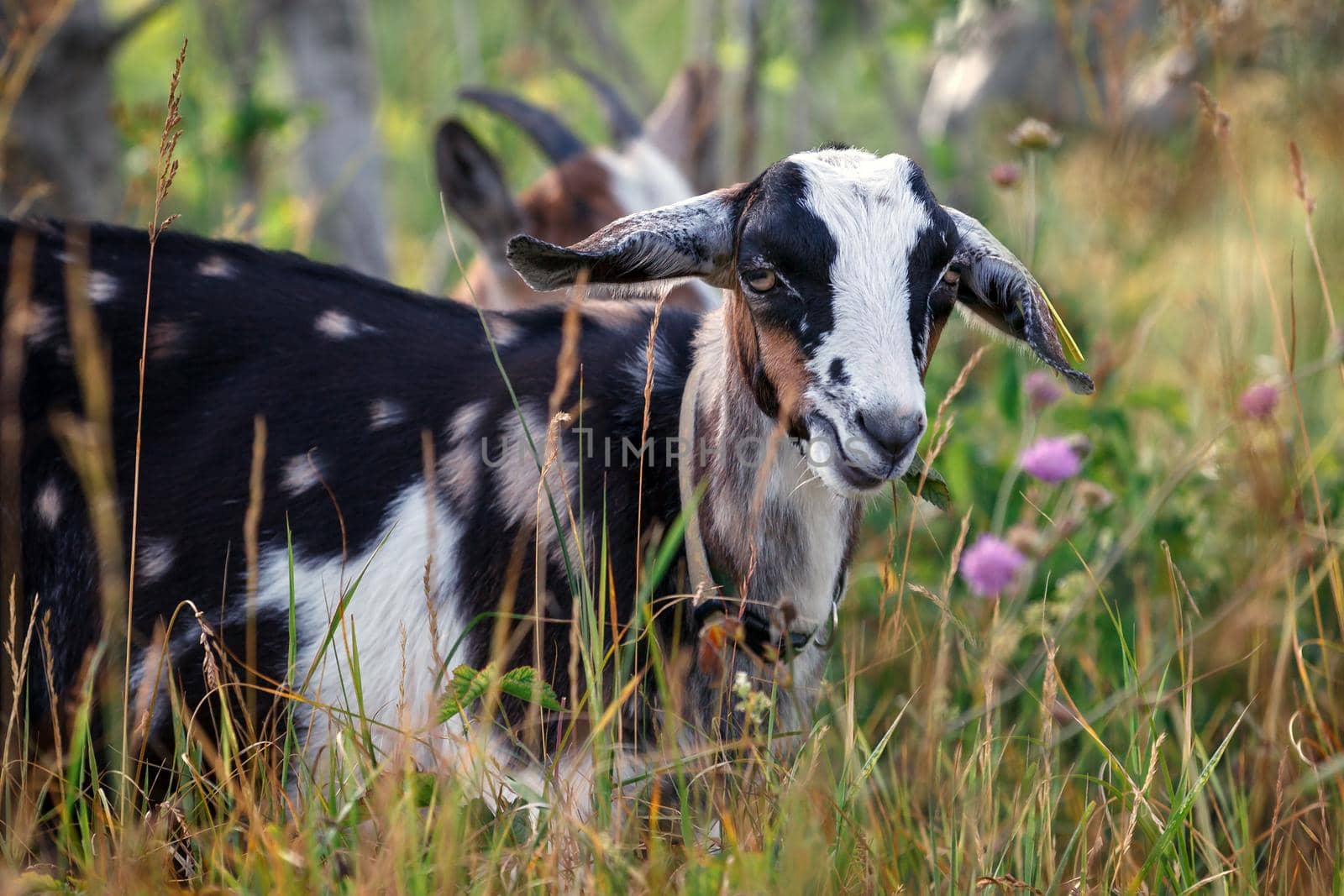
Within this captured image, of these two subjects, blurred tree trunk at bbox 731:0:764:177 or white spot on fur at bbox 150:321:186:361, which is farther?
blurred tree trunk at bbox 731:0:764:177

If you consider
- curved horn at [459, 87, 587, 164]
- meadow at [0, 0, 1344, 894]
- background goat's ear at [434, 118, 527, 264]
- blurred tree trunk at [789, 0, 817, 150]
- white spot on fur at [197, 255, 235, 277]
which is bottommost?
meadow at [0, 0, 1344, 894]

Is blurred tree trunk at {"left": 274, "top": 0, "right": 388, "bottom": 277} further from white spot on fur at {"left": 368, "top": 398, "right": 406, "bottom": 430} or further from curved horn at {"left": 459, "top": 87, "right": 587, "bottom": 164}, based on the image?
white spot on fur at {"left": 368, "top": 398, "right": 406, "bottom": 430}

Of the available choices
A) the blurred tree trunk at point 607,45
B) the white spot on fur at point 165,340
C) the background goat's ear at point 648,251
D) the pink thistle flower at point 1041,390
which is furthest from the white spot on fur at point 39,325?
the blurred tree trunk at point 607,45

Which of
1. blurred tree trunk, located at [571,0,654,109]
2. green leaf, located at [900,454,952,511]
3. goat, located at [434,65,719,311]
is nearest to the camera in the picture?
green leaf, located at [900,454,952,511]

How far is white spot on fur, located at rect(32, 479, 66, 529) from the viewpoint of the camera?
2.38m

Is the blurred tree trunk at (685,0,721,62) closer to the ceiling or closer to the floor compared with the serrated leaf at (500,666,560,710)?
closer to the ceiling

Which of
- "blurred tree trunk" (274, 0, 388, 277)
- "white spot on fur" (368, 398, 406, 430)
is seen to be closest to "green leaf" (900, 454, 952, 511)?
"white spot on fur" (368, 398, 406, 430)

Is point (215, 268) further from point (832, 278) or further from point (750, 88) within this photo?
point (750, 88)

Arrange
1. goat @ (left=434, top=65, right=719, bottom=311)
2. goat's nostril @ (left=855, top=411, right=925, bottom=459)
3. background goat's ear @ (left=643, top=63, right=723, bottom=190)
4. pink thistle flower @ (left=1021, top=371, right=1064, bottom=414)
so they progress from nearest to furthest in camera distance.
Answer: goat's nostril @ (left=855, top=411, right=925, bottom=459), pink thistle flower @ (left=1021, top=371, right=1064, bottom=414), goat @ (left=434, top=65, right=719, bottom=311), background goat's ear @ (left=643, top=63, right=723, bottom=190)

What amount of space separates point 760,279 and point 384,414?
2.46ft

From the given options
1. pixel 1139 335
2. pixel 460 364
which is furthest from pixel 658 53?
pixel 460 364

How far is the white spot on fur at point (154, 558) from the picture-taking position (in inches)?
93.0

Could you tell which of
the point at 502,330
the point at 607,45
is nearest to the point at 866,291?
the point at 502,330

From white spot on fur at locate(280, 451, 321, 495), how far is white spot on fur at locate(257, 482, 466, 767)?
0.12 meters
